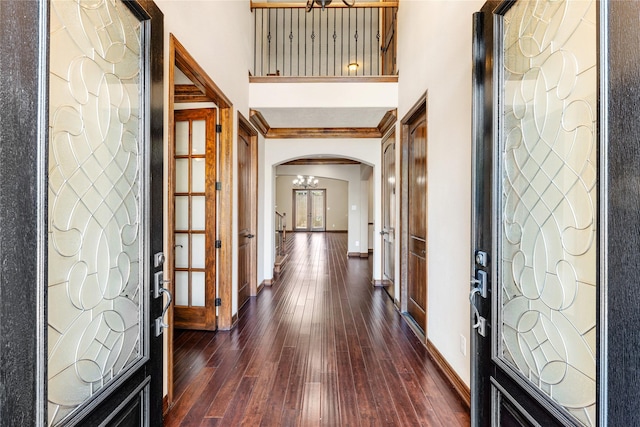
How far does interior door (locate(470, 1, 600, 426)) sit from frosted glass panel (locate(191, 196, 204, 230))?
276cm

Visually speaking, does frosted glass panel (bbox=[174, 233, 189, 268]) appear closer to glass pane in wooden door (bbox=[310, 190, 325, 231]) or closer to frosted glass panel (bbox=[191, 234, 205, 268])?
frosted glass panel (bbox=[191, 234, 205, 268])

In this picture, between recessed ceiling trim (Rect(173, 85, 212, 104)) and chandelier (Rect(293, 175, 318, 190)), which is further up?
chandelier (Rect(293, 175, 318, 190))

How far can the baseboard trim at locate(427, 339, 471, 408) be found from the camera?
2103mm

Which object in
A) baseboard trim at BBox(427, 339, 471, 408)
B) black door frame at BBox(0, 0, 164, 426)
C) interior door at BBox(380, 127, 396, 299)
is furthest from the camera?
interior door at BBox(380, 127, 396, 299)

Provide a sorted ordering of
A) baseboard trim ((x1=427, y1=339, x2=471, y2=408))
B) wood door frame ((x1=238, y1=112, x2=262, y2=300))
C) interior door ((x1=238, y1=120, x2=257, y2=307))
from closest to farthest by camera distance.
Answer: baseboard trim ((x1=427, y1=339, x2=471, y2=408)), interior door ((x1=238, y1=120, x2=257, y2=307)), wood door frame ((x1=238, y1=112, x2=262, y2=300))

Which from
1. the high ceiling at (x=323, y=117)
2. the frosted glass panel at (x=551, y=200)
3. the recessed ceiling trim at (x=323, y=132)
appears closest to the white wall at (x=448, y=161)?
the frosted glass panel at (x=551, y=200)

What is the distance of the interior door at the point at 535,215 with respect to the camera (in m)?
1.01

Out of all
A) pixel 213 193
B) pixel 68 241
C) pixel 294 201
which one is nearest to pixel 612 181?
pixel 68 241

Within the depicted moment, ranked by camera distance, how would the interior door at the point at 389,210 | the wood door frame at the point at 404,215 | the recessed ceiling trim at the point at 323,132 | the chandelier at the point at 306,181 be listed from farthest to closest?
the chandelier at the point at 306,181, the recessed ceiling trim at the point at 323,132, the interior door at the point at 389,210, the wood door frame at the point at 404,215

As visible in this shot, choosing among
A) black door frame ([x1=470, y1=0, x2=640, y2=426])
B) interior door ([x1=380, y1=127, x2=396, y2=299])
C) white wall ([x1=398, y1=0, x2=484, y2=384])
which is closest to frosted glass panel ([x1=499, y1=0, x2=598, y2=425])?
black door frame ([x1=470, y1=0, x2=640, y2=426])

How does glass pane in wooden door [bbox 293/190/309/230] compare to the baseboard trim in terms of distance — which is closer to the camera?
the baseboard trim

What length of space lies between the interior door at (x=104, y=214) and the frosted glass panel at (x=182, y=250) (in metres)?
2.03

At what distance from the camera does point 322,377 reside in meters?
2.43

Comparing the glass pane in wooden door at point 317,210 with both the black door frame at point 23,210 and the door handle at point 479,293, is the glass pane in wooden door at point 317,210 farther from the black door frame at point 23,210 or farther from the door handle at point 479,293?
the black door frame at point 23,210
